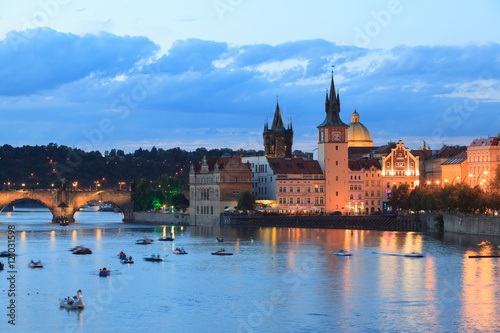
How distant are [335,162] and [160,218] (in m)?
35.3

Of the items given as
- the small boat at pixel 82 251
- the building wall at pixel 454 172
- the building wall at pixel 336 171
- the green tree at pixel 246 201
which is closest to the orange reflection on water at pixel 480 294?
the small boat at pixel 82 251

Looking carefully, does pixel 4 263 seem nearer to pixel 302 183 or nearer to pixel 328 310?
pixel 328 310

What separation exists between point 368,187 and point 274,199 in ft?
55.6

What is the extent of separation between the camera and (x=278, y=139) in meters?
184

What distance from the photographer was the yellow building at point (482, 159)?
469 feet

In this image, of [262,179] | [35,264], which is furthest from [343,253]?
[262,179]

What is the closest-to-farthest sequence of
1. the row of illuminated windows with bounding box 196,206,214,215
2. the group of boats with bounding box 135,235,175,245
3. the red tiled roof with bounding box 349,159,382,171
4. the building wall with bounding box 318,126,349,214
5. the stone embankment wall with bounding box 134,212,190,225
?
the group of boats with bounding box 135,235,175,245 < the row of illuminated windows with bounding box 196,206,214,215 < the building wall with bounding box 318,126,349,214 < the red tiled roof with bounding box 349,159,382,171 < the stone embankment wall with bounding box 134,212,190,225

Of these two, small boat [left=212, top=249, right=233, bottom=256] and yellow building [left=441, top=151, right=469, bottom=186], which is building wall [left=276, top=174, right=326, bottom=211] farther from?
small boat [left=212, top=249, right=233, bottom=256]

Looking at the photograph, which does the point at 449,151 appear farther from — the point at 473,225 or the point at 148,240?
the point at 148,240

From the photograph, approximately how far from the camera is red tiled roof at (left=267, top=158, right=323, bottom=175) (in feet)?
504

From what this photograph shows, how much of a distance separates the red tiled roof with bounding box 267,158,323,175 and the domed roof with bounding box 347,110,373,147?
27.6 meters

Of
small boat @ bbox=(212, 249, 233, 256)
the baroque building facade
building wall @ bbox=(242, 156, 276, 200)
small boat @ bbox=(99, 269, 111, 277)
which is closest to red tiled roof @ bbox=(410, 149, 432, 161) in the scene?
building wall @ bbox=(242, 156, 276, 200)

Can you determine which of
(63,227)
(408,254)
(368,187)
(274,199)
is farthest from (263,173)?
(408,254)

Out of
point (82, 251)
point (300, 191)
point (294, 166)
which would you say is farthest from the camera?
point (294, 166)
